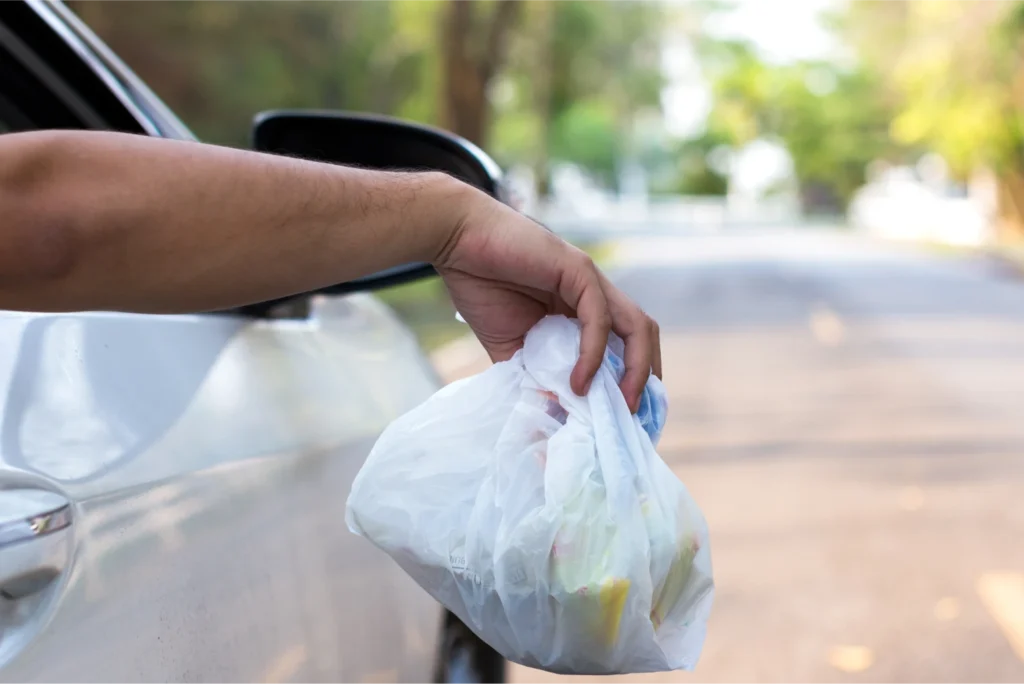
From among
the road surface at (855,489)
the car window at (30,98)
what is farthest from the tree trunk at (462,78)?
the car window at (30,98)

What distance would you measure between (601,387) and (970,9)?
28554 mm

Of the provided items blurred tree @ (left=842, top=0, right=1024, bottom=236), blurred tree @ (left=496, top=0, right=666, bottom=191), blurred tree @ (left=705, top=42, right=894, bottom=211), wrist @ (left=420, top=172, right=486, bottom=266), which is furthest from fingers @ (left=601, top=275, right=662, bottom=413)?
blurred tree @ (left=705, top=42, right=894, bottom=211)

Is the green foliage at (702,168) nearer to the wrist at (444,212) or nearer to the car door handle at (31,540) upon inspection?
the wrist at (444,212)

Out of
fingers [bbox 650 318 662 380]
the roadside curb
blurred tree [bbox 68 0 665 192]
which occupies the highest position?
fingers [bbox 650 318 662 380]

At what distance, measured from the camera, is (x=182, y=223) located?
51.3 inches

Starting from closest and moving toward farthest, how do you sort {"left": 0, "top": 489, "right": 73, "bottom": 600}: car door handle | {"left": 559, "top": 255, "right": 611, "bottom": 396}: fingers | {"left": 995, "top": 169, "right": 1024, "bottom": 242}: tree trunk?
{"left": 0, "top": 489, "right": 73, "bottom": 600}: car door handle → {"left": 559, "top": 255, "right": 611, "bottom": 396}: fingers → {"left": 995, "top": 169, "right": 1024, "bottom": 242}: tree trunk

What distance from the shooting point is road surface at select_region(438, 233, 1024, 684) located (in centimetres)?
396

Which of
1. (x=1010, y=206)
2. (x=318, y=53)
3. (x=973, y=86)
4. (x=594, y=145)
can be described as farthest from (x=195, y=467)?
(x=594, y=145)

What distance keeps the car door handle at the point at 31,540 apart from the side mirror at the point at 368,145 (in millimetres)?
935

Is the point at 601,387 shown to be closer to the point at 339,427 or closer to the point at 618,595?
the point at 618,595

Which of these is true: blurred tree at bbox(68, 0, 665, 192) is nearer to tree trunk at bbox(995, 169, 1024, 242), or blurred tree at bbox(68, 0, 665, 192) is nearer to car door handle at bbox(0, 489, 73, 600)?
car door handle at bbox(0, 489, 73, 600)

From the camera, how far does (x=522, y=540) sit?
1395mm

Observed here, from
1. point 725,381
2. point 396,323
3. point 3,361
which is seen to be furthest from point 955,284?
point 3,361

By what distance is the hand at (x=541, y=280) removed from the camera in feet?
4.95
